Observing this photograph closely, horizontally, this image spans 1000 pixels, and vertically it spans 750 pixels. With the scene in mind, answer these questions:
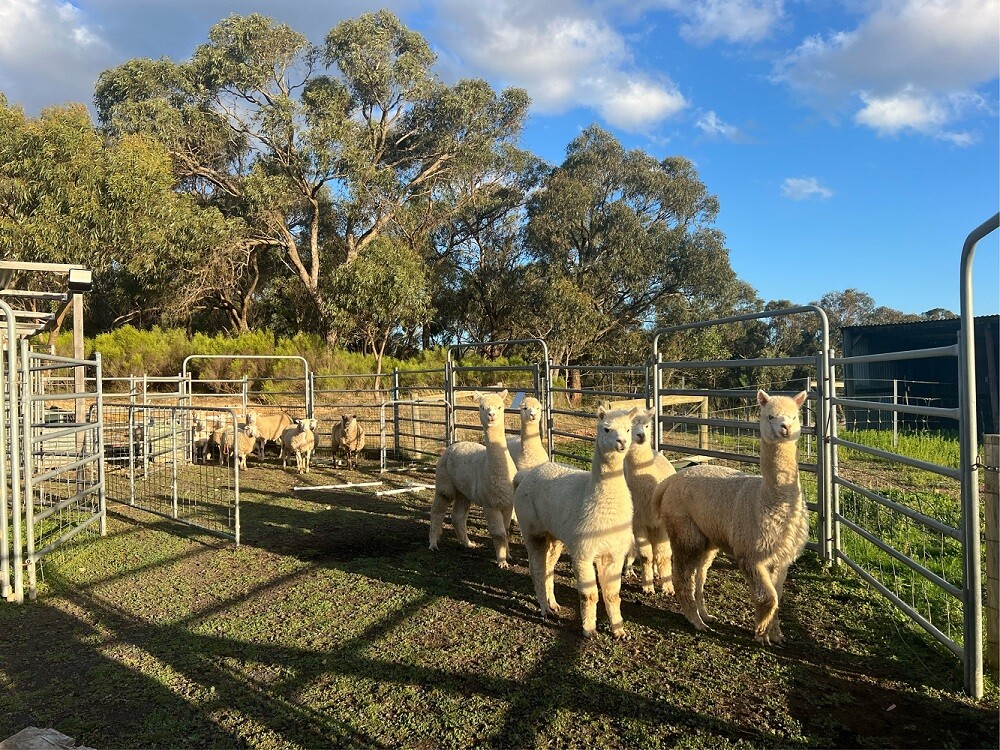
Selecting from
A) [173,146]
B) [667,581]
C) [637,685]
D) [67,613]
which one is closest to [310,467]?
[67,613]

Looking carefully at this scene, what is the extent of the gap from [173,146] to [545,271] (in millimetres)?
15026

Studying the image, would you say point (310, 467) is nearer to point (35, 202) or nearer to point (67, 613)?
point (67, 613)

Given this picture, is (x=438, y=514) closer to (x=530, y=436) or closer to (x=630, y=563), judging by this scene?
(x=530, y=436)

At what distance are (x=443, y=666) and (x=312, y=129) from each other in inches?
828

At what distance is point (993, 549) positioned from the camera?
3430mm

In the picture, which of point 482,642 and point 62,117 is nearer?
point 482,642

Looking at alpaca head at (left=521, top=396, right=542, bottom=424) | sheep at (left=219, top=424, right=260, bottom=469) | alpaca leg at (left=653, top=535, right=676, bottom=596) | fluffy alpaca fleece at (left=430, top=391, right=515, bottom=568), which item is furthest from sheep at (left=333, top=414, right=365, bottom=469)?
alpaca leg at (left=653, top=535, right=676, bottom=596)

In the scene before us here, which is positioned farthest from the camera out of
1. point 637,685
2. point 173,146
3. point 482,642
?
point 173,146

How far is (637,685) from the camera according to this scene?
350 centimetres

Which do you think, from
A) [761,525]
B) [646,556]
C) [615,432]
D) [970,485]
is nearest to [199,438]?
[646,556]

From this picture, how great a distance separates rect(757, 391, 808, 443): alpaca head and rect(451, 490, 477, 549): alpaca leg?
339 centimetres

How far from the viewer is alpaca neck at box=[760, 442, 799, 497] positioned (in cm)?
400

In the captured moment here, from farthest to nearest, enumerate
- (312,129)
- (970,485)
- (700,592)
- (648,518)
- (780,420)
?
(312,129)
(648,518)
(700,592)
(780,420)
(970,485)

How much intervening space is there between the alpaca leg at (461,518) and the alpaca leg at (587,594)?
2.44m
